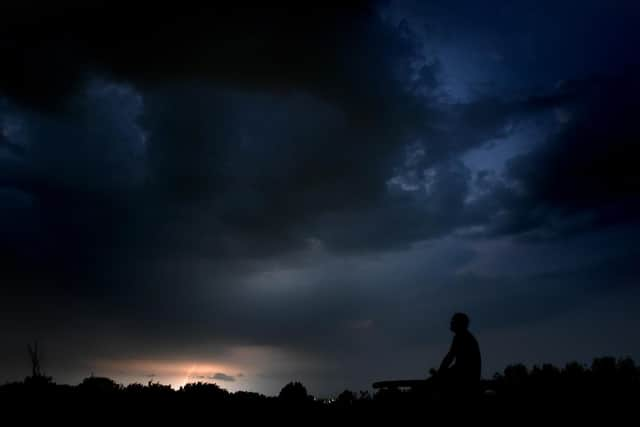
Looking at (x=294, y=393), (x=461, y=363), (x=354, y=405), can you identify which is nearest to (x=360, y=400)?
(x=354, y=405)

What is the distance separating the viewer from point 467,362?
976 cm

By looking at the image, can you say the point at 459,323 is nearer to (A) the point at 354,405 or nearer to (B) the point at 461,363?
(B) the point at 461,363

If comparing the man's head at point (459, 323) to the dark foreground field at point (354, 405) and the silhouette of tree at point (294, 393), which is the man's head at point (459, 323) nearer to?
the dark foreground field at point (354, 405)

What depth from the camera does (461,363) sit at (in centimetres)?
978

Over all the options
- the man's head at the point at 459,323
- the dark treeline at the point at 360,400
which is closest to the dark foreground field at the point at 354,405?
the dark treeline at the point at 360,400

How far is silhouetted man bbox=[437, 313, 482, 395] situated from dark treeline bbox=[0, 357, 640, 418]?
28 centimetres

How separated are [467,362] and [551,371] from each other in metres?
14.1

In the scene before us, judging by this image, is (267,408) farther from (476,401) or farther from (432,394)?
(476,401)

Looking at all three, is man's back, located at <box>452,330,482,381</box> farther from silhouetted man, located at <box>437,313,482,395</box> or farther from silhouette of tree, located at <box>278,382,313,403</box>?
silhouette of tree, located at <box>278,382,313,403</box>

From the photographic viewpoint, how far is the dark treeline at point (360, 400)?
10641 mm

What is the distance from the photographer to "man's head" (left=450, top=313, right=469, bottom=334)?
33.2ft

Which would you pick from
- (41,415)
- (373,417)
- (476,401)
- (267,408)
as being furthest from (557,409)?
(41,415)

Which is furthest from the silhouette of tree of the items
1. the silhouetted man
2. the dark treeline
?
the silhouetted man

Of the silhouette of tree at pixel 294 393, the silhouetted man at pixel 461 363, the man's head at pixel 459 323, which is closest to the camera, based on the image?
the silhouetted man at pixel 461 363
